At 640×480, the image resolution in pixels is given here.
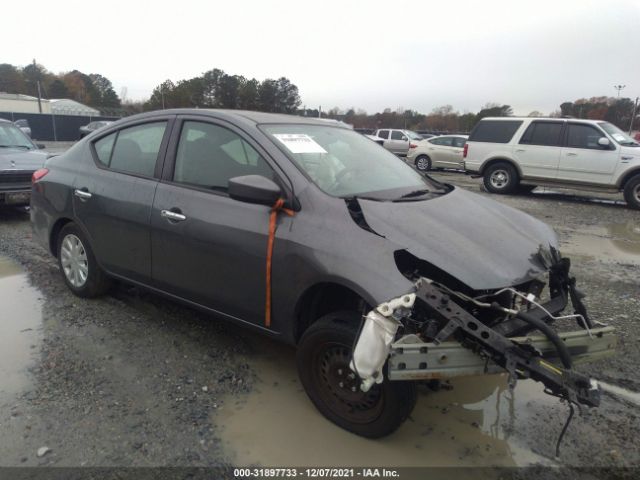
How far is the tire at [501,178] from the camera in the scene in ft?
39.5

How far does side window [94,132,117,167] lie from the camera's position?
4051 mm

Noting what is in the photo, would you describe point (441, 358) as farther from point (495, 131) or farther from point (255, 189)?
point (495, 131)

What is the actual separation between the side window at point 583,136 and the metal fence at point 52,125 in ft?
114

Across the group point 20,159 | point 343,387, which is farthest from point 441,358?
point 20,159

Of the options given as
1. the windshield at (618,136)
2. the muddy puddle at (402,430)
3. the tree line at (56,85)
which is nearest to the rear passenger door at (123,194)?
the muddy puddle at (402,430)

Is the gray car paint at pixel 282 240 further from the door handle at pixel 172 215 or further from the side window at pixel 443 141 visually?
the side window at pixel 443 141

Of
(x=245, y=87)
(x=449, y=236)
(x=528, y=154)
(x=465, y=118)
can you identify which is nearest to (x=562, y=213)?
(x=528, y=154)

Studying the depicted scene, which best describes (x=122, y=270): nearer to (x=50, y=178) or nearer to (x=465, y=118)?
(x=50, y=178)

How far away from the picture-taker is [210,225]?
311 centimetres

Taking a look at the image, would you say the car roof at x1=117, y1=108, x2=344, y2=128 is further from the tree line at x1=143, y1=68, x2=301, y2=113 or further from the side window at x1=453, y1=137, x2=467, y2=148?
the tree line at x1=143, y1=68, x2=301, y2=113

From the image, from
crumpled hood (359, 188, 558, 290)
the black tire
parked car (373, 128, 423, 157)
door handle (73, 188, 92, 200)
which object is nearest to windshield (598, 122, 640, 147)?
the black tire

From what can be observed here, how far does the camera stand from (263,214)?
290 centimetres

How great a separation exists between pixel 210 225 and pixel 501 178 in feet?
35.2

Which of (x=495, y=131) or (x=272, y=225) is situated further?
(x=495, y=131)
